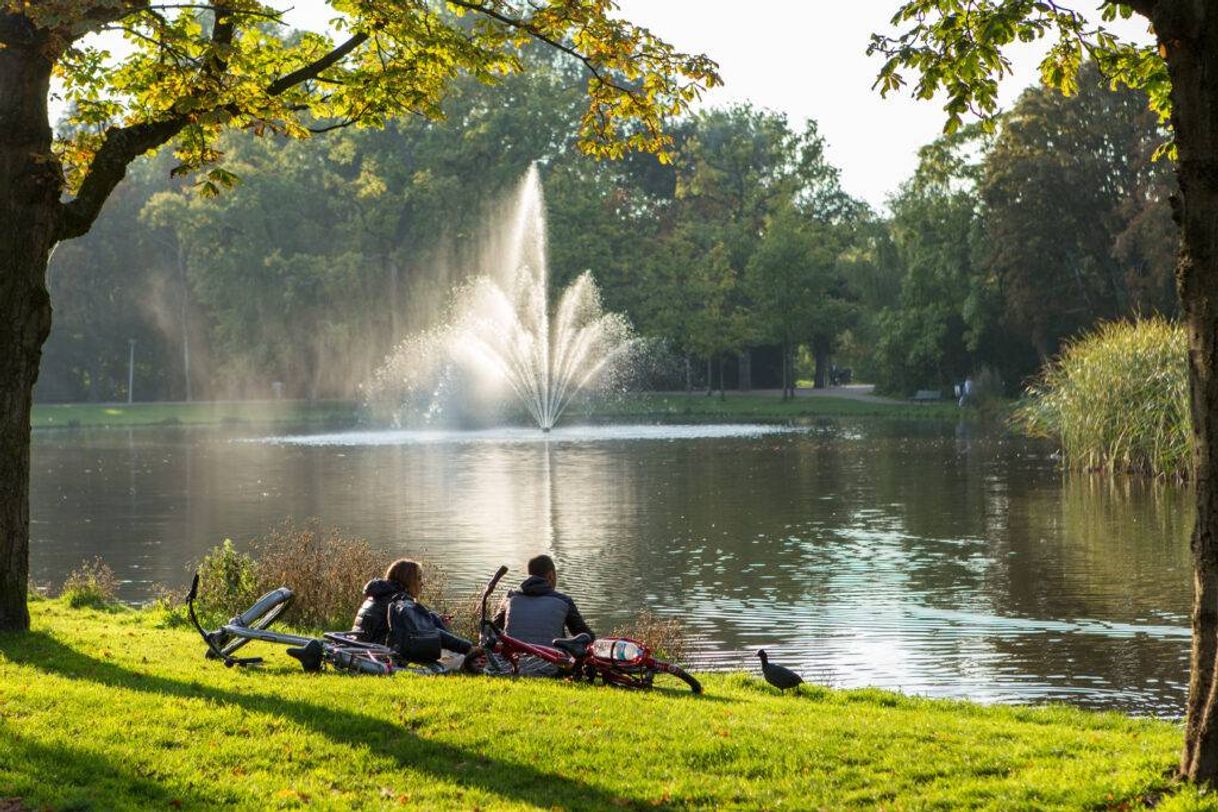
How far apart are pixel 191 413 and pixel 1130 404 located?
55.3 metres

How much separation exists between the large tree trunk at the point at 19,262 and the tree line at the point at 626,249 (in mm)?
49796

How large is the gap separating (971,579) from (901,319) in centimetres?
5115

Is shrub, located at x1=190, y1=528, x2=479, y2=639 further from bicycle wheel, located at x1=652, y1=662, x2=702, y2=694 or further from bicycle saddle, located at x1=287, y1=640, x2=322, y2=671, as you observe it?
bicycle wheel, located at x1=652, y1=662, x2=702, y2=694

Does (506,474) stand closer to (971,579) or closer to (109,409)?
(971,579)

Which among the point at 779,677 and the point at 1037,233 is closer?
the point at 779,677

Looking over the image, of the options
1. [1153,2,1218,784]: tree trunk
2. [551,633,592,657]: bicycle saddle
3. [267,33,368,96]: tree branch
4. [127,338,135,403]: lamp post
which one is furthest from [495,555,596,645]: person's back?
[127,338,135,403]: lamp post

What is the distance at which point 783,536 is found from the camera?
81.4 ft

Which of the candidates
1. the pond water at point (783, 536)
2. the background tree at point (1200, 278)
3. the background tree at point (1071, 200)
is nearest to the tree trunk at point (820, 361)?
the background tree at point (1071, 200)

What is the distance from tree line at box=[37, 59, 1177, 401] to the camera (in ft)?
194

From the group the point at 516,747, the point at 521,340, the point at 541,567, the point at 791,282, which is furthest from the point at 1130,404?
the point at 791,282

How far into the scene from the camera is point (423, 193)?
241ft

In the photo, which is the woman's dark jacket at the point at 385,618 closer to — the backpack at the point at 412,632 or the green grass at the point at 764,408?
the backpack at the point at 412,632

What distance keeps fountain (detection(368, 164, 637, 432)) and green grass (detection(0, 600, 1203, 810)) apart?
49260mm

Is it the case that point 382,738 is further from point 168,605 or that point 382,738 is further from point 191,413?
point 191,413
